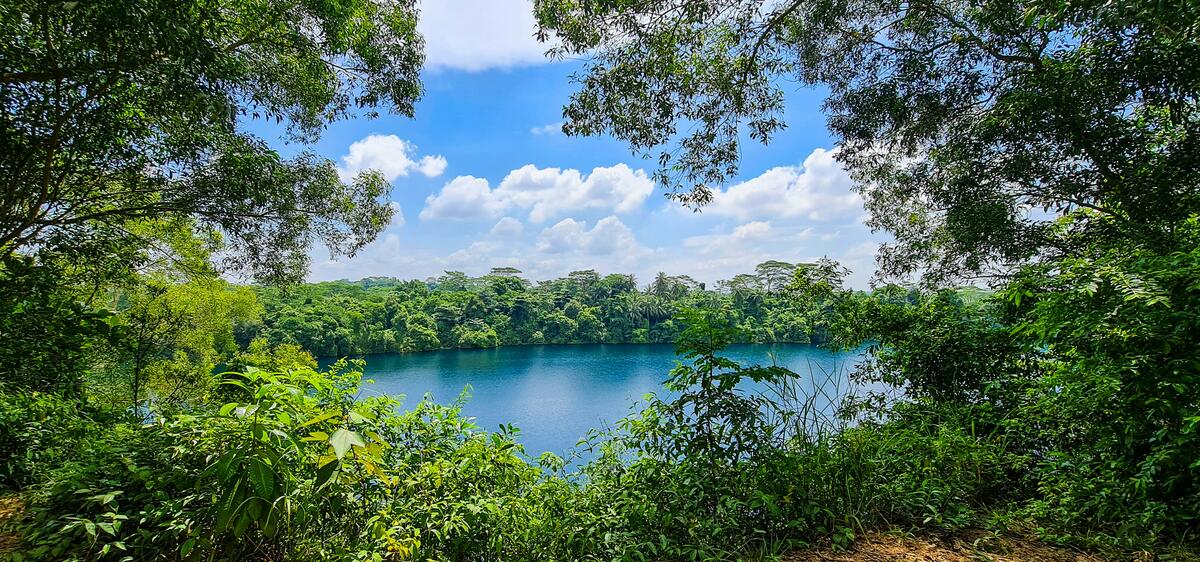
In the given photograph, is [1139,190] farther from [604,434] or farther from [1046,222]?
[604,434]

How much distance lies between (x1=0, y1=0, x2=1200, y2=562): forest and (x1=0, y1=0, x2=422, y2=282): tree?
0.09 feet

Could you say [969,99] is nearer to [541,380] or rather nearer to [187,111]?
[187,111]

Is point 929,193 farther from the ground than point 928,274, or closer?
farther from the ground

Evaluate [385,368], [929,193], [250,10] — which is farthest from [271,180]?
[385,368]

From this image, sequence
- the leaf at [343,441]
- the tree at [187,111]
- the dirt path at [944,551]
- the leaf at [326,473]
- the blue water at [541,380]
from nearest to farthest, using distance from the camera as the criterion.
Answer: the leaf at [343,441] → the leaf at [326,473] → the dirt path at [944,551] → the tree at [187,111] → the blue water at [541,380]

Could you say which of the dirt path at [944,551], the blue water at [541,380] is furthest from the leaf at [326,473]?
the blue water at [541,380]

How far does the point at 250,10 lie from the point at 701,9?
3.34 m

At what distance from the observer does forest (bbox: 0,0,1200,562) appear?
1.55 meters

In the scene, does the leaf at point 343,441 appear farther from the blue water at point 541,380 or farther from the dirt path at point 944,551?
the blue water at point 541,380

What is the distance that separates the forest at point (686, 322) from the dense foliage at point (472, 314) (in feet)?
52.1

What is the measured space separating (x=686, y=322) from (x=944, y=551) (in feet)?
4.36

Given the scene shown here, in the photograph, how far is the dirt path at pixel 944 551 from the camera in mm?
1786

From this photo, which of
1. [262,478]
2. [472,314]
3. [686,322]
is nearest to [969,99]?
[686,322]

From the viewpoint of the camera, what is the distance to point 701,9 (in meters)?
3.60
